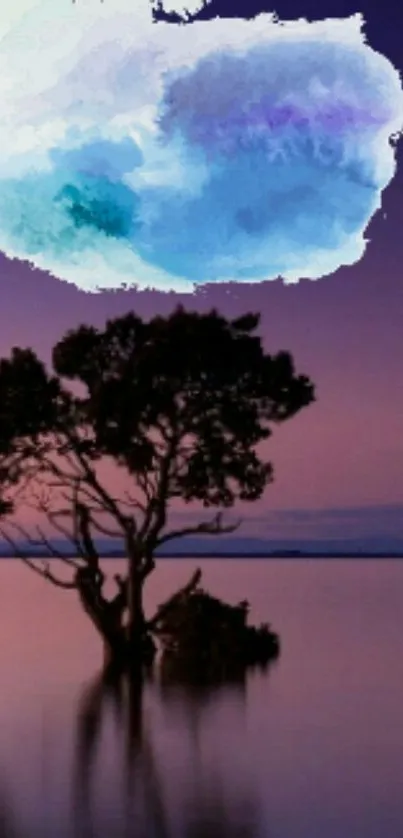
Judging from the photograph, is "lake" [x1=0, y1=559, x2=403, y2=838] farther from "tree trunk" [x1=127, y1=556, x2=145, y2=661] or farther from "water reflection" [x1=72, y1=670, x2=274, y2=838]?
"tree trunk" [x1=127, y1=556, x2=145, y2=661]

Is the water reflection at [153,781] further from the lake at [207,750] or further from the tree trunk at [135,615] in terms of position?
the tree trunk at [135,615]

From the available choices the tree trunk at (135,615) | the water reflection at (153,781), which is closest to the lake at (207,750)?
the water reflection at (153,781)

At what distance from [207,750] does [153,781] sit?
2669 mm

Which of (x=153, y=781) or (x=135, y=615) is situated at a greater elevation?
(x=135, y=615)

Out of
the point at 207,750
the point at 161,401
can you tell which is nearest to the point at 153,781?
the point at 207,750

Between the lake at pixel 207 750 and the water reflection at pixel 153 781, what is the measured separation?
2 centimetres

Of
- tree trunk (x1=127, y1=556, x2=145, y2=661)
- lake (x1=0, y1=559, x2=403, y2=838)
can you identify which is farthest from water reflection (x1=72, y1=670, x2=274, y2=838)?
tree trunk (x1=127, y1=556, x2=145, y2=661)

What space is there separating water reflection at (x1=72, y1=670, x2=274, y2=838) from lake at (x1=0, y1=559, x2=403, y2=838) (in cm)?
2

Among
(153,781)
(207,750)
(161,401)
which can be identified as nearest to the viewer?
(153,781)

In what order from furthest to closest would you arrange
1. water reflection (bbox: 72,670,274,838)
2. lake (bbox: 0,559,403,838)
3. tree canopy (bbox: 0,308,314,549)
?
tree canopy (bbox: 0,308,314,549)
lake (bbox: 0,559,403,838)
water reflection (bbox: 72,670,274,838)

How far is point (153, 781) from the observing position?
A: 17.0 metres

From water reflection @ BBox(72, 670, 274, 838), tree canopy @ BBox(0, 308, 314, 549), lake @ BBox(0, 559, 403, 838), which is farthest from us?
tree canopy @ BBox(0, 308, 314, 549)

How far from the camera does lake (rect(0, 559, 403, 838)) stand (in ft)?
48.3

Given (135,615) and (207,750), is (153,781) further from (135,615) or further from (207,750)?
(135,615)
